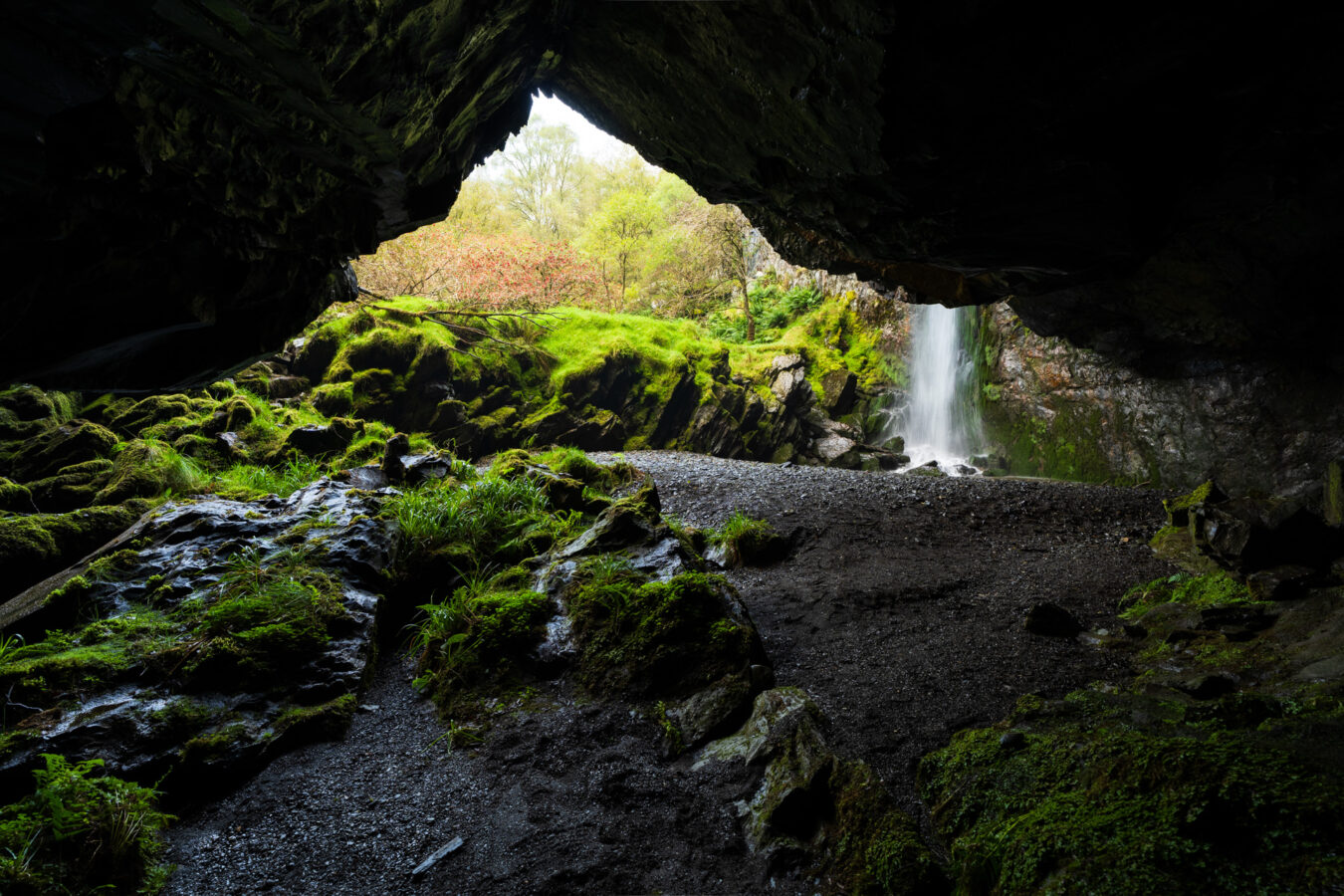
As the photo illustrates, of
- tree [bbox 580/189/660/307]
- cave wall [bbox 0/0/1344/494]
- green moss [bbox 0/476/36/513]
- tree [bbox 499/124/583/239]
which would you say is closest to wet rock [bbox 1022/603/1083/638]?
cave wall [bbox 0/0/1344/494]

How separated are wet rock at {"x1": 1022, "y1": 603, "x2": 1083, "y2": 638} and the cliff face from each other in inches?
224

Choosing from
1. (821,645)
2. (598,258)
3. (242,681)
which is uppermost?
(598,258)

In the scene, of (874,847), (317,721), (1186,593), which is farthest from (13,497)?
(1186,593)

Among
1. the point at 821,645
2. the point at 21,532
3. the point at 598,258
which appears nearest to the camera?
the point at 821,645

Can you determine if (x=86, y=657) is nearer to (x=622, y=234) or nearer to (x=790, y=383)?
(x=790, y=383)

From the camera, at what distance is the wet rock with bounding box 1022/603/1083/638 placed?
4.46 m

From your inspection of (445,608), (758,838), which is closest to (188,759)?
(445,608)

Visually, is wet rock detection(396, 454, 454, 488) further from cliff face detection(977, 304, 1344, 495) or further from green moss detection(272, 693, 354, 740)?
cliff face detection(977, 304, 1344, 495)

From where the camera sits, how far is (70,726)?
3109mm

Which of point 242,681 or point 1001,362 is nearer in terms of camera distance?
point 242,681

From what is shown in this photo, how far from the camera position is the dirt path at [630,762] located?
255cm

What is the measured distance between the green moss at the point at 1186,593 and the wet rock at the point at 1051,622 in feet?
2.19

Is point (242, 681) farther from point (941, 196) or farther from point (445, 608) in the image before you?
point (941, 196)

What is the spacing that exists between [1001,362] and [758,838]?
1246 centimetres
